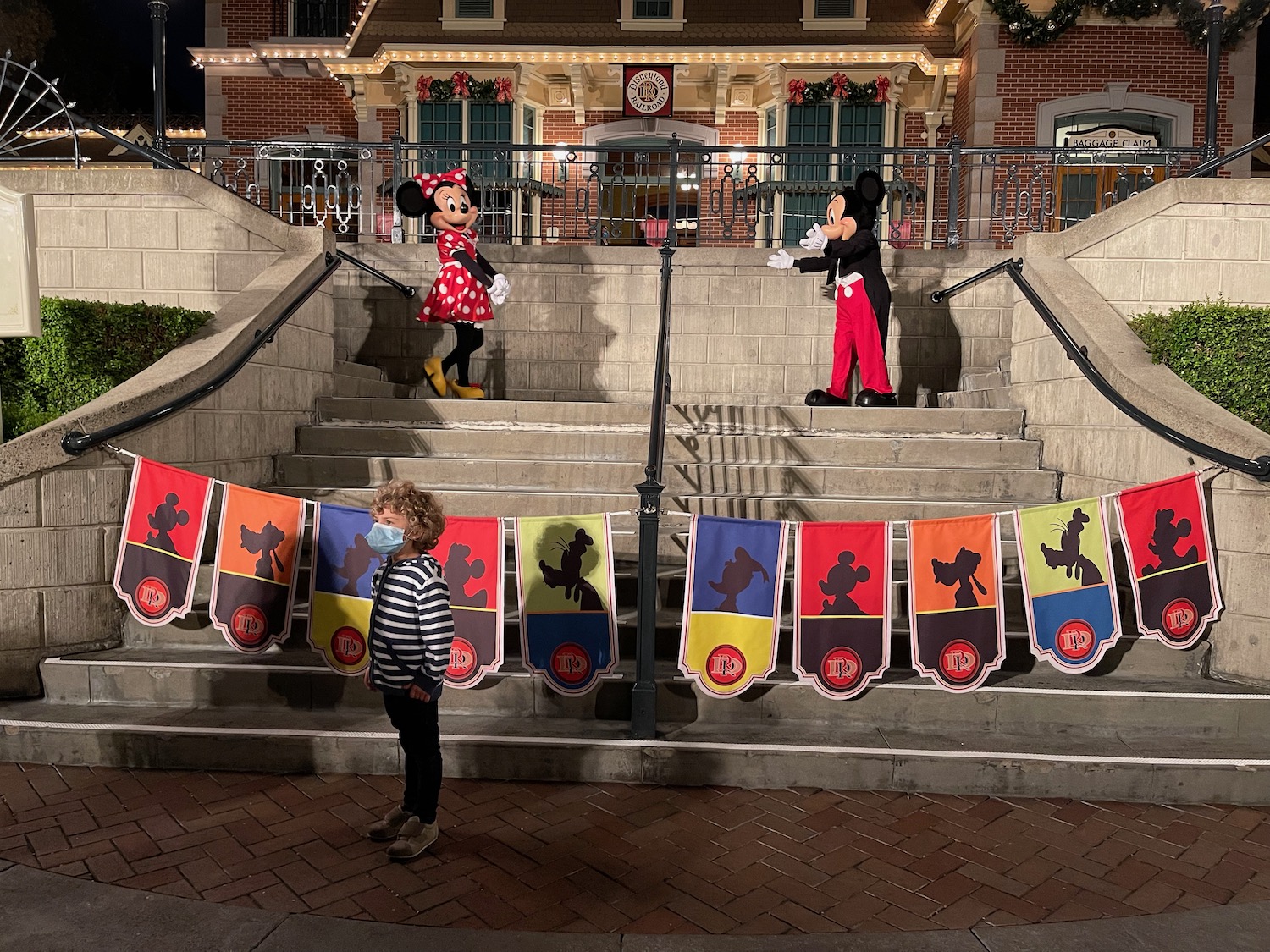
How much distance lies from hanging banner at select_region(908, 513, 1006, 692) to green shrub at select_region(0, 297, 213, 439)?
17.6 feet

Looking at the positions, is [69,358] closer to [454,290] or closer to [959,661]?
[454,290]

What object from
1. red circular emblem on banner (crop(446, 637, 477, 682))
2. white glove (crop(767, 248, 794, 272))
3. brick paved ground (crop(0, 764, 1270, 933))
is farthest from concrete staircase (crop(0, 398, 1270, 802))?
white glove (crop(767, 248, 794, 272))

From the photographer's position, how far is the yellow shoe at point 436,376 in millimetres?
8398

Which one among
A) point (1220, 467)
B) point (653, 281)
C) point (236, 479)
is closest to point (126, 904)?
point (236, 479)

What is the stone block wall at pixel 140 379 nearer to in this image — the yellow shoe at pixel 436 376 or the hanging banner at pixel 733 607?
the yellow shoe at pixel 436 376

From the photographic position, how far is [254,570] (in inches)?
190

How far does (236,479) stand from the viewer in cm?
648

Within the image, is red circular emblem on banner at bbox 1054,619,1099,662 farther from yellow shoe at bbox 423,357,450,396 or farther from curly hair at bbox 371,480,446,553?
yellow shoe at bbox 423,357,450,396

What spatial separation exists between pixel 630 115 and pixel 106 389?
1393 centimetres

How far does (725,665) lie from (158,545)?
307 centimetres

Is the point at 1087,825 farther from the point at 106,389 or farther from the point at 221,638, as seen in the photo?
the point at 106,389

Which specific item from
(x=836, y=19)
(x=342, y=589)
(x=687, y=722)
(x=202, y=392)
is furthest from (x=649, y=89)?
(x=687, y=722)

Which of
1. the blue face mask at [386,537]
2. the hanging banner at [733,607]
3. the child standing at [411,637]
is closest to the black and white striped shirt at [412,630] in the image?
the child standing at [411,637]

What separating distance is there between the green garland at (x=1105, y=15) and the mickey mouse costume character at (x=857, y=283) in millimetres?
10148
